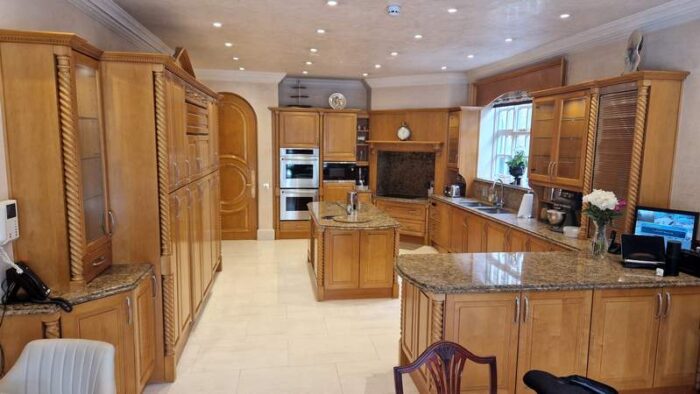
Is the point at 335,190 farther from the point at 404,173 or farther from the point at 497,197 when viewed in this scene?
the point at 497,197

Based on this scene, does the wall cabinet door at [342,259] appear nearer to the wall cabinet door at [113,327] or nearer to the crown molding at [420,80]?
the wall cabinet door at [113,327]

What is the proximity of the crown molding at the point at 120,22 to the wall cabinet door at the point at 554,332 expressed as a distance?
3.59 meters

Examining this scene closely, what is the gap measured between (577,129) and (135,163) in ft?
12.2

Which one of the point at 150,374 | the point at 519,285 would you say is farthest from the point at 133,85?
the point at 519,285

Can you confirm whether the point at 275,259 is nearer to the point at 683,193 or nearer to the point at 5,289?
the point at 5,289

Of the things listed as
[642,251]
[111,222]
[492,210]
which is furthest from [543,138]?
[111,222]

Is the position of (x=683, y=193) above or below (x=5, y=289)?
above

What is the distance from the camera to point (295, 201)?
743cm

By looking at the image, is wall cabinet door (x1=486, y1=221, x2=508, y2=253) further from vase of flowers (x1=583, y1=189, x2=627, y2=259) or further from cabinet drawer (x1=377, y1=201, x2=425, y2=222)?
cabinet drawer (x1=377, y1=201, x2=425, y2=222)

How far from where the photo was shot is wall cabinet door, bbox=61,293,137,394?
89.6 inches

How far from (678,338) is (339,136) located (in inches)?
217

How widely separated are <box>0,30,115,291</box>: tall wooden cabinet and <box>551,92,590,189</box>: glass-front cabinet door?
3872 millimetres

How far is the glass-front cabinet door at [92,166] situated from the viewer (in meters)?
2.48

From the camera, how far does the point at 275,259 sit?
248 inches
